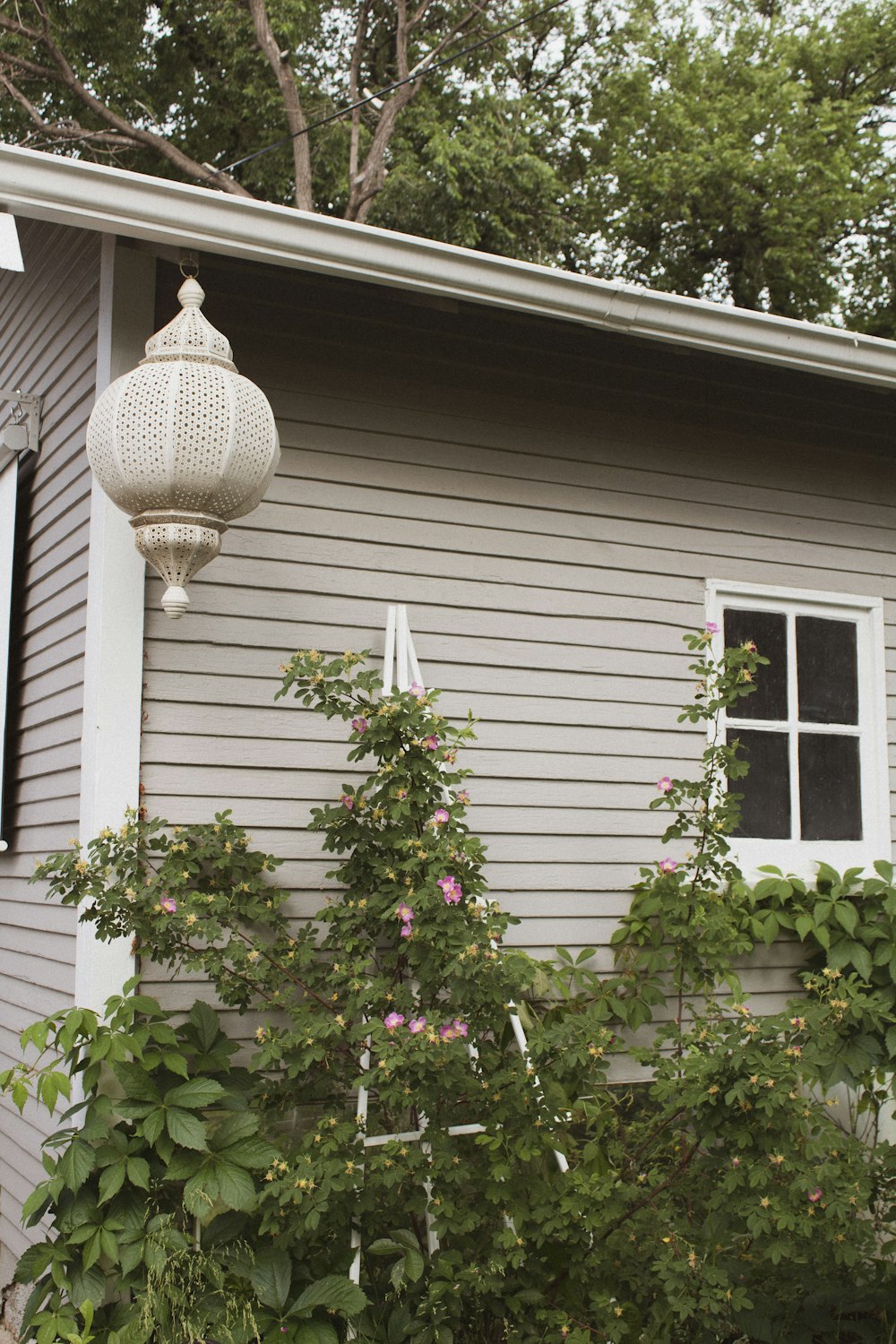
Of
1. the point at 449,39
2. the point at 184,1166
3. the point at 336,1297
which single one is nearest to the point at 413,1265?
the point at 336,1297

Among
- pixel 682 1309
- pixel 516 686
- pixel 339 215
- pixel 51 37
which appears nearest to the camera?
pixel 682 1309

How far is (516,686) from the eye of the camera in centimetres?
402

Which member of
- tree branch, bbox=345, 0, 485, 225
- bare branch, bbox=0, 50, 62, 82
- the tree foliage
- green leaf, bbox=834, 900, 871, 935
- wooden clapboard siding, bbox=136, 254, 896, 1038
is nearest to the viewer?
wooden clapboard siding, bbox=136, 254, 896, 1038

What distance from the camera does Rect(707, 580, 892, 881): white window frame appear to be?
4387 millimetres

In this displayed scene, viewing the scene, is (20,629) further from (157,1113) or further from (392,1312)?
(392,1312)

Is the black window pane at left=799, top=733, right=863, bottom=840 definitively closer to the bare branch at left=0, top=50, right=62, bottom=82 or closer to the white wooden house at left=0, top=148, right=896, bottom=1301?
the white wooden house at left=0, top=148, right=896, bottom=1301

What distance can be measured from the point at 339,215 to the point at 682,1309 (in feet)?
41.5

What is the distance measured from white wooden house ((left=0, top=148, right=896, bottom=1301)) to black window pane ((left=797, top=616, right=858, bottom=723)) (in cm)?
1

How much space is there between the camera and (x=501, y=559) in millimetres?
4055

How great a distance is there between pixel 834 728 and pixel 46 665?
2.80 meters

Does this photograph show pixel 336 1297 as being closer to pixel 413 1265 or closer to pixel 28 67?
pixel 413 1265

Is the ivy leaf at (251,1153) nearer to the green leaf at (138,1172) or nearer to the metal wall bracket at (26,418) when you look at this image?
the green leaf at (138,1172)

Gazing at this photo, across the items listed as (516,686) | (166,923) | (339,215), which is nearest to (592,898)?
(516,686)

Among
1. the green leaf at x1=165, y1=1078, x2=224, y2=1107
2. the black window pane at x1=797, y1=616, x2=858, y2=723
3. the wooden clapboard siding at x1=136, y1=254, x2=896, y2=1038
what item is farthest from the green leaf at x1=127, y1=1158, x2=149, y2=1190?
the black window pane at x1=797, y1=616, x2=858, y2=723
